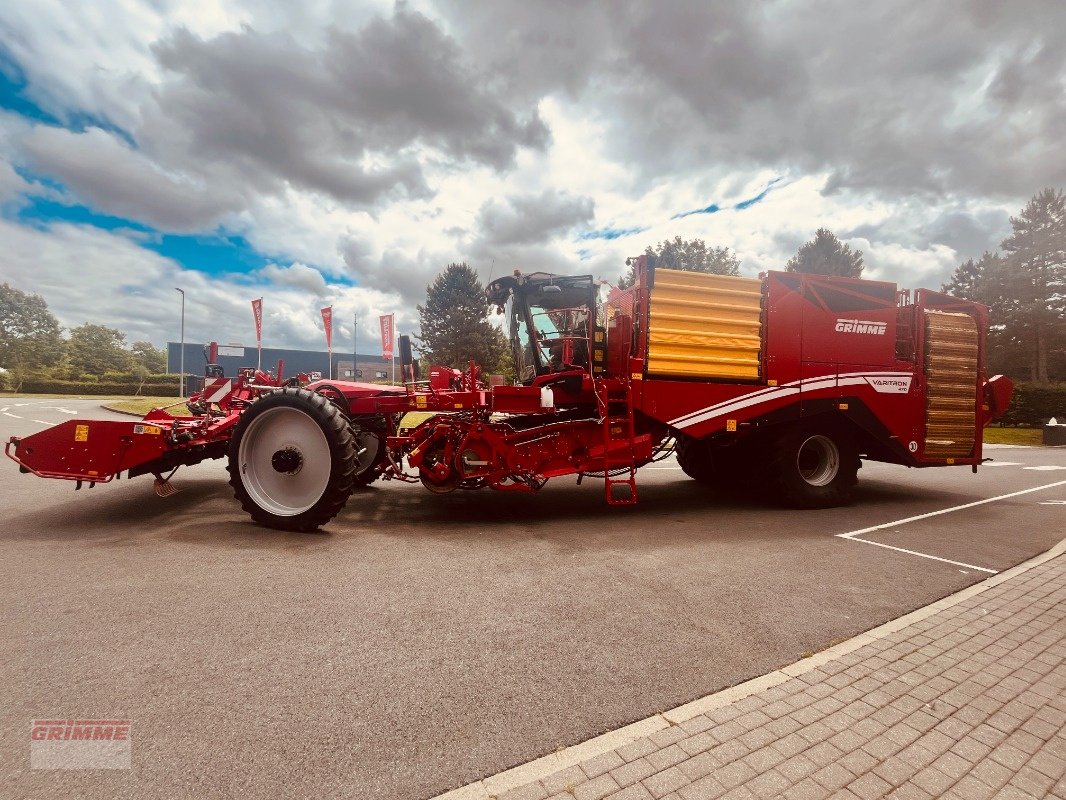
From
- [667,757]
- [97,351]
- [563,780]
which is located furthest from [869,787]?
[97,351]

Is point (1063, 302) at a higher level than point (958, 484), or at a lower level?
higher

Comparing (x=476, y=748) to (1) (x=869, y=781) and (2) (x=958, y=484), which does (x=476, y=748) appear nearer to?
(1) (x=869, y=781)

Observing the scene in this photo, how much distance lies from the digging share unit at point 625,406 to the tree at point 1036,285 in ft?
124

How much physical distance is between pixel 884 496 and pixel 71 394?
170ft

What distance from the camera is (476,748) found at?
1.93 meters

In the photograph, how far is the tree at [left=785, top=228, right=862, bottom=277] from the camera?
39.4 meters

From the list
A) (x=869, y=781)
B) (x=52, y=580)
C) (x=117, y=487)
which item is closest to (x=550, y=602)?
(x=869, y=781)

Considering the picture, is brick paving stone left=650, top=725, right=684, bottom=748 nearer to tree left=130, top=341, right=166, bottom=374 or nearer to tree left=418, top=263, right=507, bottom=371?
tree left=418, top=263, right=507, bottom=371

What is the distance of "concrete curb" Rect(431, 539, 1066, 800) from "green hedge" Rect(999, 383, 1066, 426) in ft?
98.3

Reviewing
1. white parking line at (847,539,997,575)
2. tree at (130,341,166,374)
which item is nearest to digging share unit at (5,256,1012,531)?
white parking line at (847,539,997,575)

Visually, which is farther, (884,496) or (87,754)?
(884,496)

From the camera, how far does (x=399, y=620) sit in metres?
3.00

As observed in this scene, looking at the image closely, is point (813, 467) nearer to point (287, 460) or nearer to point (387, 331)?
point (287, 460)

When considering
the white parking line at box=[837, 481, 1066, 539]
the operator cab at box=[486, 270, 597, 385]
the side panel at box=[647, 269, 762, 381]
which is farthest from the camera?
the operator cab at box=[486, 270, 597, 385]
